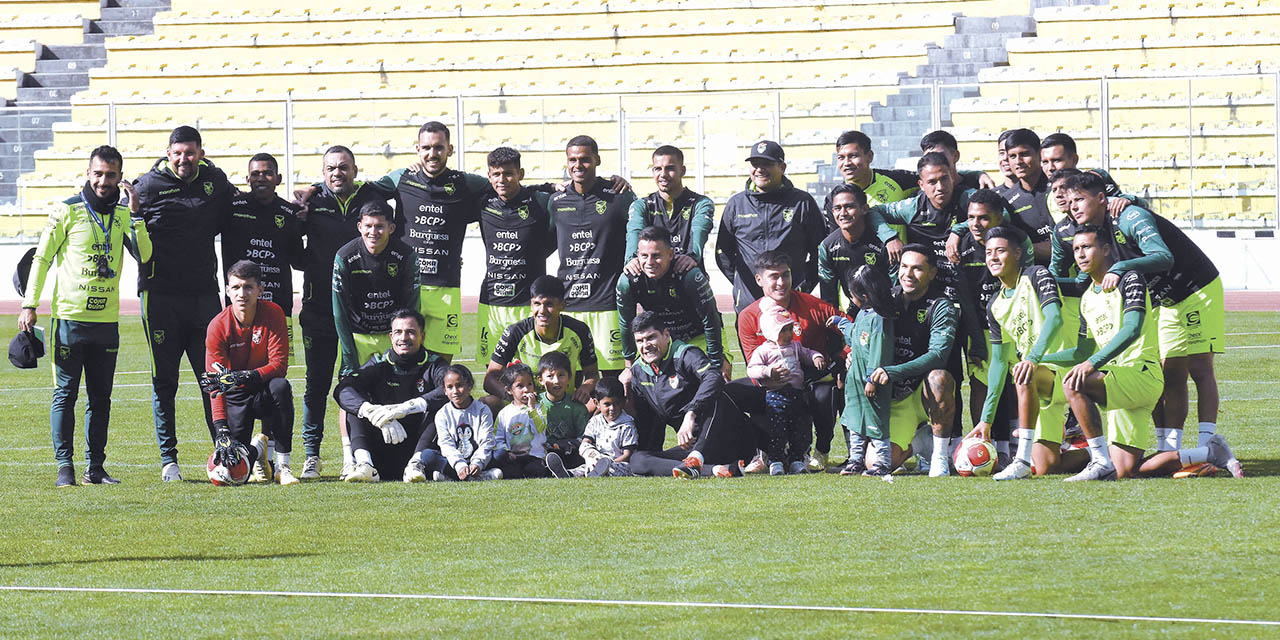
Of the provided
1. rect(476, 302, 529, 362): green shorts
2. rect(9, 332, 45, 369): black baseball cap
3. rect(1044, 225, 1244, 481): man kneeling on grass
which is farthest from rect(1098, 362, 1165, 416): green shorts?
rect(9, 332, 45, 369): black baseball cap

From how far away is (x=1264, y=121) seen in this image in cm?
2248

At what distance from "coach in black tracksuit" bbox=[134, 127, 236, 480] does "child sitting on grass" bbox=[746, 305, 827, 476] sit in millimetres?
3180

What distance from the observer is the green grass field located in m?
5.59

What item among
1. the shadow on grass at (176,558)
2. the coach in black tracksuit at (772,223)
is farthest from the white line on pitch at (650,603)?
the coach in black tracksuit at (772,223)

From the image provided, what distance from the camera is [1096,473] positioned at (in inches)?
335

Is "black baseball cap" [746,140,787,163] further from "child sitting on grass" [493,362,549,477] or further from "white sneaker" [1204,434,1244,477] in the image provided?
"white sneaker" [1204,434,1244,477]

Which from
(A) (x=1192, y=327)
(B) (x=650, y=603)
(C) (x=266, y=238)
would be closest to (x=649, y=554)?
(B) (x=650, y=603)

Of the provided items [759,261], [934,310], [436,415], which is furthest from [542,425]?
[934,310]

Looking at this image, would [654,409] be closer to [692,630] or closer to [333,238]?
[333,238]

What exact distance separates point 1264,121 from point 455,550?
59.6 feet

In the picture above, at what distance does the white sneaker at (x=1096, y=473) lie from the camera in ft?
27.9

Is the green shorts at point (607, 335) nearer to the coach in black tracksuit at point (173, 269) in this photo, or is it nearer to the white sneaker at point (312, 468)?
the white sneaker at point (312, 468)

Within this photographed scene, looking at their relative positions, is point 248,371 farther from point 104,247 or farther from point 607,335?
point 607,335

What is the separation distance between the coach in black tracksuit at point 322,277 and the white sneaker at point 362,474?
81cm
